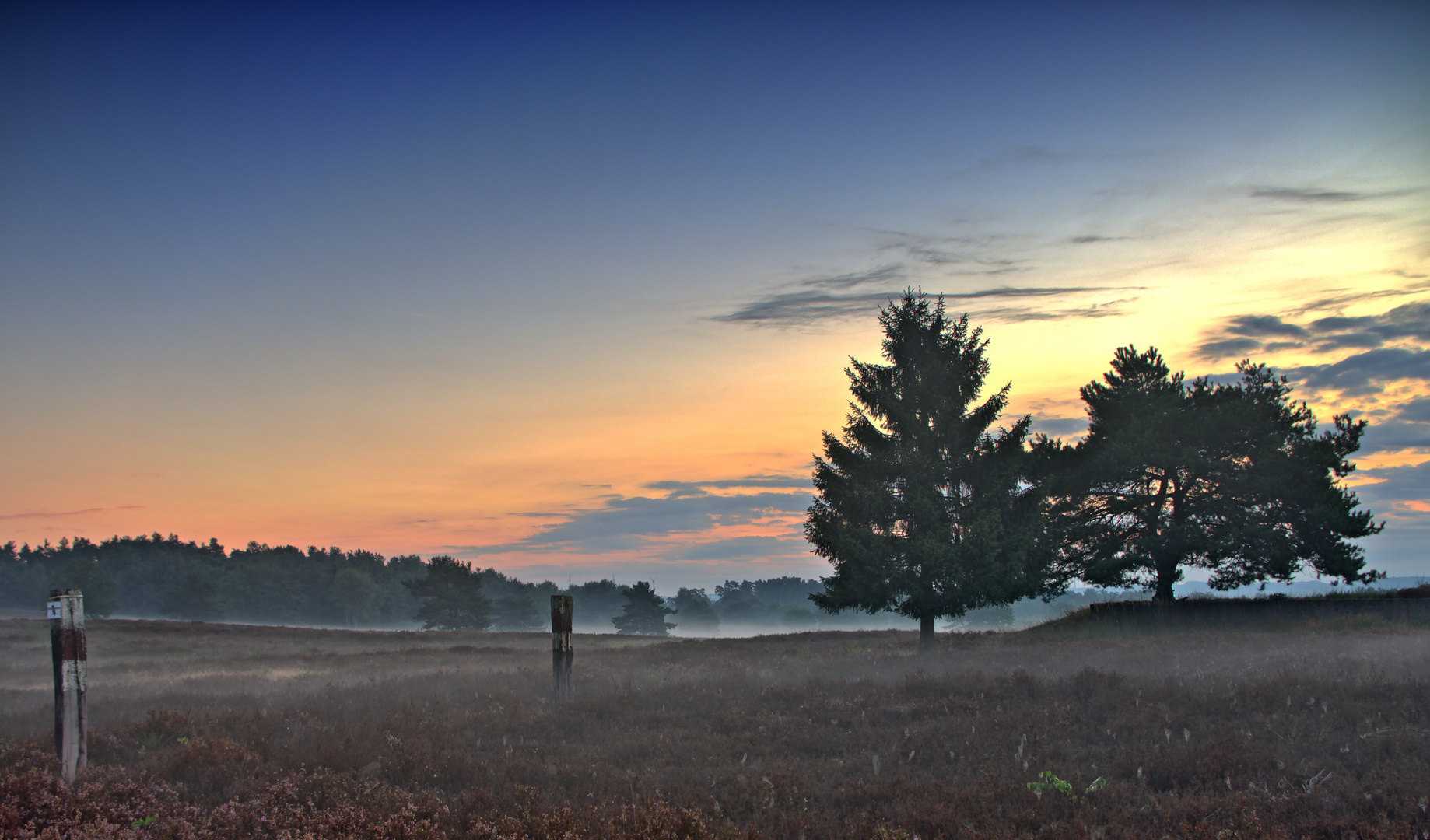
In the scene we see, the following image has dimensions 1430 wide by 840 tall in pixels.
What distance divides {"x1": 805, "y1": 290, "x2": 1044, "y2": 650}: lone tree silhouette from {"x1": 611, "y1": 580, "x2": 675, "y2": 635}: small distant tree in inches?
3393

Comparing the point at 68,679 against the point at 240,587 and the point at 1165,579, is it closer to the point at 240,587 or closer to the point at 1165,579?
the point at 1165,579

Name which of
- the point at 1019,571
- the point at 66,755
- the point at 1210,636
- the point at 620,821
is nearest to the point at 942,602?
the point at 1019,571

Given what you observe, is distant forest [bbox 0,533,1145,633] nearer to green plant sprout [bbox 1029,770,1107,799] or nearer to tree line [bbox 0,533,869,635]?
tree line [bbox 0,533,869,635]

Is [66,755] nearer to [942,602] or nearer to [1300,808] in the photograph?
[1300,808]

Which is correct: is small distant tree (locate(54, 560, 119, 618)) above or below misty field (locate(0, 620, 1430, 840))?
below

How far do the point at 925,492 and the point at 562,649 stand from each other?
14.6 m

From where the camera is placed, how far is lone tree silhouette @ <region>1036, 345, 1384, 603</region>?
30328mm

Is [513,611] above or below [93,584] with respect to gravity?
below

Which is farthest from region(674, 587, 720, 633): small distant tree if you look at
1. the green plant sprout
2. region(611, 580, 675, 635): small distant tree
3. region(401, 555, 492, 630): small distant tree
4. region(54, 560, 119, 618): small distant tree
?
the green plant sprout

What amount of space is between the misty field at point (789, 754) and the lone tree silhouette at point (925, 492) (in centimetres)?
643

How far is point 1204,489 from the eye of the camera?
32312mm

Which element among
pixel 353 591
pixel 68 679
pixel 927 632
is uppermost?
pixel 68 679

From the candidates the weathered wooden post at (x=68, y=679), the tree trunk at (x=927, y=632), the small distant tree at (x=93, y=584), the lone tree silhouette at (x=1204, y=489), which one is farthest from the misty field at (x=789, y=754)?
the small distant tree at (x=93, y=584)

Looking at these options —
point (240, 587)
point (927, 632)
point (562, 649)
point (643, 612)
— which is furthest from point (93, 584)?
point (562, 649)
